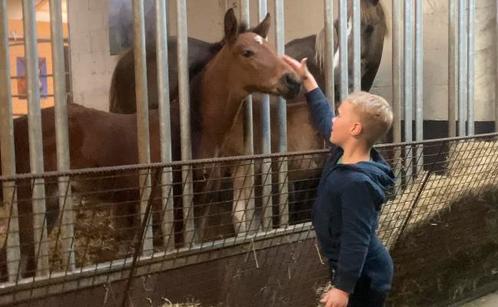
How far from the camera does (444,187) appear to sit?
11.3 ft

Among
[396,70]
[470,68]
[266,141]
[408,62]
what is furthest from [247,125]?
[470,68]

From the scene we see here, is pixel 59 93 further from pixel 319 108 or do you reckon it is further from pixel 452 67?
pixel 452 67

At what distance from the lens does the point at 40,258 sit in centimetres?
227

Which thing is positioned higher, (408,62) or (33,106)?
(408,62)

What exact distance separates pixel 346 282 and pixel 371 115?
529 mm

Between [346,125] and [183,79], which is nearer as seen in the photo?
[346,125]

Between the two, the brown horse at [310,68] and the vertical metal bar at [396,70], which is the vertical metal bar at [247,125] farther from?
the vertical metal bar at [396,70]

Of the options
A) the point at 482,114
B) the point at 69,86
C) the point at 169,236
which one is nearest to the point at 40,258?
the point at 169,236

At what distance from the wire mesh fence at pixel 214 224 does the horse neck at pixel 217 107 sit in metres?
0.32

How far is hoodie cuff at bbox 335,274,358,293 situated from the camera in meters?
2.01

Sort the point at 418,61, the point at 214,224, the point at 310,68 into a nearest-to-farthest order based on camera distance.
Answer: the point at 214,224 → the point at 418,61 → the point at 310,68

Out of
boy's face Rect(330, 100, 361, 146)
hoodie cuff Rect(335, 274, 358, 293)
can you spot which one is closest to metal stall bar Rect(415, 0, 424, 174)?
boy's face Rect(330, 100, 361, 146)

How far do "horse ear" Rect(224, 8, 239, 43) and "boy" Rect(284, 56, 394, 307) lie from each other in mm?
1145

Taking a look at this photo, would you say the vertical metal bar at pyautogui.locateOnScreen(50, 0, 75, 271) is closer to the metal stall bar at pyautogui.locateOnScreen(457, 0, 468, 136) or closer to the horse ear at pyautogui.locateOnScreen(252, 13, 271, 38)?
the horse ear at pyautogui.locateOnScreen(252, 13, 271, 38)
